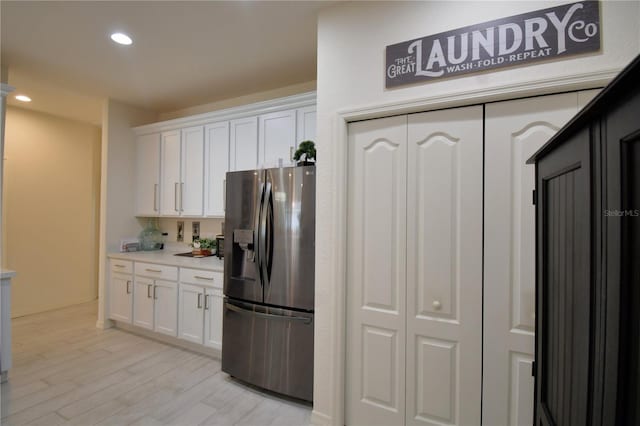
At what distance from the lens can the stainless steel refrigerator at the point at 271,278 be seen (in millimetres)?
2213

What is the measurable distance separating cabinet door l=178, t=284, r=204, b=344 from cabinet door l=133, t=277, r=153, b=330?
470 millimetres

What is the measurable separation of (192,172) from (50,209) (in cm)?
261

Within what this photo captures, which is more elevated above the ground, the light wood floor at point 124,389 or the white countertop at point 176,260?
the white countertop at point 176,260

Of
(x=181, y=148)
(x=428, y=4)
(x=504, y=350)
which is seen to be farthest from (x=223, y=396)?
(x=428, y=4)

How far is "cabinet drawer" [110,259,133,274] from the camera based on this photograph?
3.60m

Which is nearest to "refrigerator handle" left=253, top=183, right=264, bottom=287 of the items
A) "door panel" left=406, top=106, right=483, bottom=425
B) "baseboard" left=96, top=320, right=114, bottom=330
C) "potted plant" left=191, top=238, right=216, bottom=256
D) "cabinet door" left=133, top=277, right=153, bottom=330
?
"door panel" left=406, top=106, right=483, bottom=425

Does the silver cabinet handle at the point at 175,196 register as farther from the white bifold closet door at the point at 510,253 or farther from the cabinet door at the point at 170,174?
the white bifold closet door at the point at 510,253

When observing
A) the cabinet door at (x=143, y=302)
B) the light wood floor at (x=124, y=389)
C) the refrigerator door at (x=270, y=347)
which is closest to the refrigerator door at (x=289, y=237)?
the refrigerator door at (x=270, y=347)

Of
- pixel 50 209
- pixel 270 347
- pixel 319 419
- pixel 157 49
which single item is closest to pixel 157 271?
pixel 270 347

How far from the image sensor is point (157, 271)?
337 centimetres

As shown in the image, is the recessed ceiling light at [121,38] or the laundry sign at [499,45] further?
the recessed ceiling light at [121,38]

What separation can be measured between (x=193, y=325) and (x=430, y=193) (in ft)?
8.59

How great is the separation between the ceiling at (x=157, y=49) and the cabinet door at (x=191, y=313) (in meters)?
2.18

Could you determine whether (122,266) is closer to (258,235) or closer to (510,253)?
(258,235)
